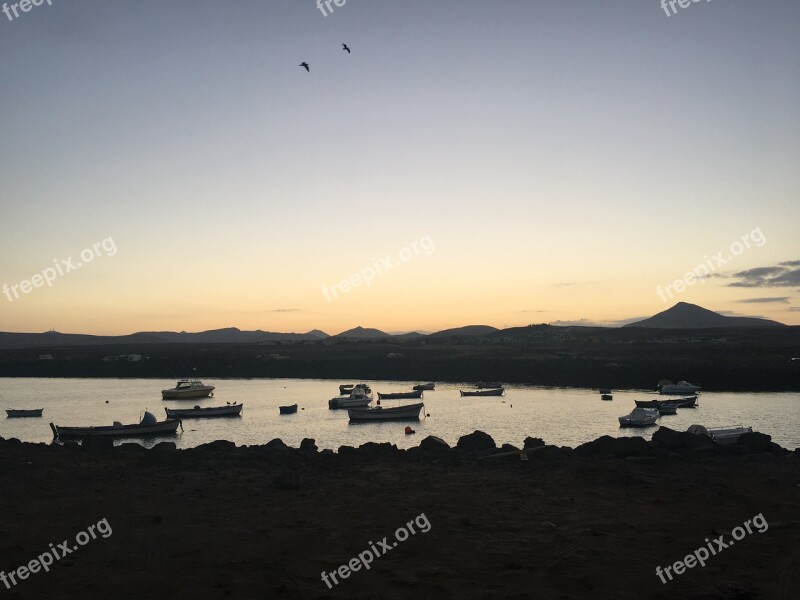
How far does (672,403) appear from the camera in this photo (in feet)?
216

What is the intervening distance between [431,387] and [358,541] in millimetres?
82322

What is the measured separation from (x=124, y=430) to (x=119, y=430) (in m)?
0.47

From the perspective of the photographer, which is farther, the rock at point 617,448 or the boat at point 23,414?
the boat at point 23,414

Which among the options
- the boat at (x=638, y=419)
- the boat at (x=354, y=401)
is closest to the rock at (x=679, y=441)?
the boat at (x=638, y=419)

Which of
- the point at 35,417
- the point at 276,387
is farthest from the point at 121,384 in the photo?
the point at 35,417

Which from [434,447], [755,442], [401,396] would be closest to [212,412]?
[401,396]

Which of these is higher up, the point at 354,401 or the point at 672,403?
the point at 354,401

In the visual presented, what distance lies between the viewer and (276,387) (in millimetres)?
110188

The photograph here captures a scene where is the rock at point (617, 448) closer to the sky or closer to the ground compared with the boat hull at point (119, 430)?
closer to the ground

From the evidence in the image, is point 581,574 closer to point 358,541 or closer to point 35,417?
point 358,541

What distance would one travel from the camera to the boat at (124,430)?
50.0 m

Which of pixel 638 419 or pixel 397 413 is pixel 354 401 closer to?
pixel 397 413

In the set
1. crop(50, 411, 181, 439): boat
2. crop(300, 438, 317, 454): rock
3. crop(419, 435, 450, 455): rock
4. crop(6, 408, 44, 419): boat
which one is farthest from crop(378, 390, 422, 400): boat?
crop(419, 435, 450, 455): rock

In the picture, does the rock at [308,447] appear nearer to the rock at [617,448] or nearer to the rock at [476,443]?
the rock at [476,443]
